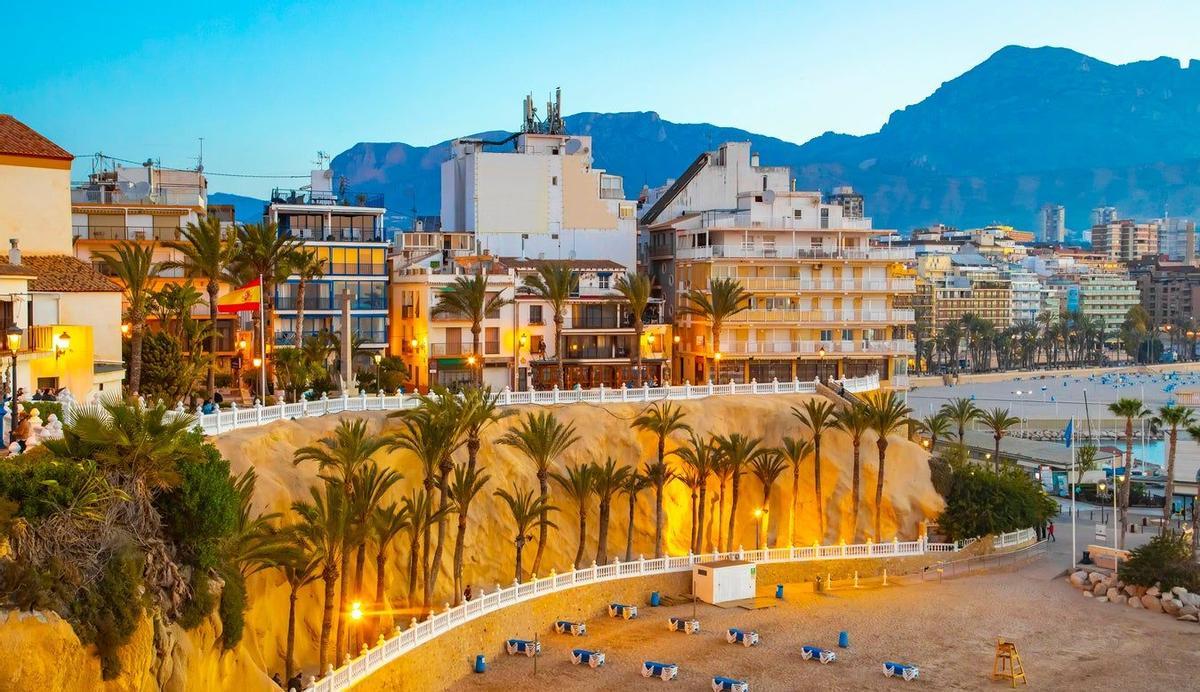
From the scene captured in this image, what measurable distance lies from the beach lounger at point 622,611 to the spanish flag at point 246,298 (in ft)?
62.0

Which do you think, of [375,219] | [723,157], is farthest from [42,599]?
[723,157]

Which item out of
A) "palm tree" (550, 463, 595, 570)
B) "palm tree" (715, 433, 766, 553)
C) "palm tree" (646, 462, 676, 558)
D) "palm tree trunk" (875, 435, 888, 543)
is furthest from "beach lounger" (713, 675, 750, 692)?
"palm tree trunk" (875, 435, 888, 543)

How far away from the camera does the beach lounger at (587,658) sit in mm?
40938

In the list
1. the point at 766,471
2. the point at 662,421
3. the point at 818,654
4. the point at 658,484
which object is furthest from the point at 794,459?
the point at 818,654

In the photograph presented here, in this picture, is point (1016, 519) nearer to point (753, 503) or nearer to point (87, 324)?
point (753, 503)

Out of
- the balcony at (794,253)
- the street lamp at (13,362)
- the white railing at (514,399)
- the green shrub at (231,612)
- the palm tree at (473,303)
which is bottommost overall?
the green shrub at (231,612)

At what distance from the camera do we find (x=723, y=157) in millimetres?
91562

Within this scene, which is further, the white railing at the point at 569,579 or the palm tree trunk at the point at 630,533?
the palm tree trunk at the point at 630,533

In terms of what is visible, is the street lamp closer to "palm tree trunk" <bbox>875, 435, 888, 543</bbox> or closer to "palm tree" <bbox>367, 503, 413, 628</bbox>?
"palm tree" <bbox>367, 503, 413, 628</bbox>

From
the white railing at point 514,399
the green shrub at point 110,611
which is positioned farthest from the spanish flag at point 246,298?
the green shrub at point 110,611

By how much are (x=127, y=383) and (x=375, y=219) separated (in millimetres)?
26514

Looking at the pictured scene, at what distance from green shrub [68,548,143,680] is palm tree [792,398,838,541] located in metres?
35.6

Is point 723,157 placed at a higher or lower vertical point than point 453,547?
higher

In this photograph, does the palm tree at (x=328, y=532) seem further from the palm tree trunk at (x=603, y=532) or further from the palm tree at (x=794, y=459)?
the palm tree at (x=794, y=459)
